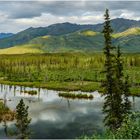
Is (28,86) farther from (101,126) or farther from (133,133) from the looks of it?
(133,133)

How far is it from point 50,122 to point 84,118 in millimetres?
9814

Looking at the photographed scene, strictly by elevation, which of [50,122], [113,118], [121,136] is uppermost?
[121,136]

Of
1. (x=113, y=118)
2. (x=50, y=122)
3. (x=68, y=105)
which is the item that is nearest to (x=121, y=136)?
(x=113, y=118)

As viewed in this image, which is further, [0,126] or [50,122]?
[50,122]

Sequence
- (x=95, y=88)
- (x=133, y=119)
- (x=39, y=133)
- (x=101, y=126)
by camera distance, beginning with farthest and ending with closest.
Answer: (x=95, y=88)
(x=101, y=126)
(x=39, y=133)
(x=133, y=119)

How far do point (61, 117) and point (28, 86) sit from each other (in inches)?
3739

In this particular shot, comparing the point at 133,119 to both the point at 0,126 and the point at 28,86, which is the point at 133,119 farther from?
the point at 28,86

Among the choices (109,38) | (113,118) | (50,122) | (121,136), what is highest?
(109,38)

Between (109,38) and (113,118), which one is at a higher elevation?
(109,38)

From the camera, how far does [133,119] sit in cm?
2858

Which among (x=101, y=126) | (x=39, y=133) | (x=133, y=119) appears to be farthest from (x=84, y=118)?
(x=133, y=119)

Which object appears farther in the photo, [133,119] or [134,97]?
[134,97]

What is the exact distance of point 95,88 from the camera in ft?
554

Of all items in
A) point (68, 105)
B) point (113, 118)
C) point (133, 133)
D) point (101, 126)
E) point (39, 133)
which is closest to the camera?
point (133, 133)
